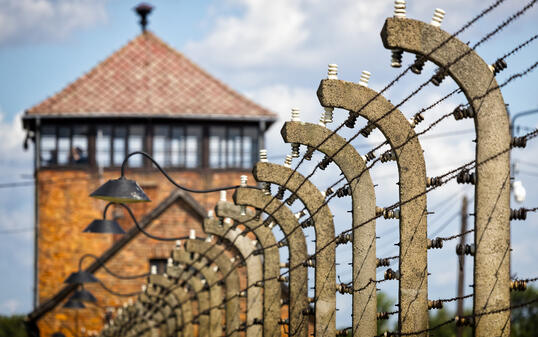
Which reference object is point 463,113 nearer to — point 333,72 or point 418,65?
point 418,65

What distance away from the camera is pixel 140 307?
91.8 ft

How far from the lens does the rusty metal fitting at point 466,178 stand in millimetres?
6188

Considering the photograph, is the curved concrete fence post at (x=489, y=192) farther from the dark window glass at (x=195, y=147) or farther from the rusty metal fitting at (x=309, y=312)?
the dark window glass at (x=195, y=147)

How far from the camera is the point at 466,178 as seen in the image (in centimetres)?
622

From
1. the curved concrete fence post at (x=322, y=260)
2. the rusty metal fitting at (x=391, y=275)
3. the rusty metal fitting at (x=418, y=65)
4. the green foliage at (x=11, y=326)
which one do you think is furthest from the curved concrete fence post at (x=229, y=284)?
the green foliage at (x=11, y=326)

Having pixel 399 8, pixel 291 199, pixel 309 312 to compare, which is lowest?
pixel 309 312

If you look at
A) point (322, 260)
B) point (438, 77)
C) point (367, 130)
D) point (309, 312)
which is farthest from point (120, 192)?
point (438, 77)

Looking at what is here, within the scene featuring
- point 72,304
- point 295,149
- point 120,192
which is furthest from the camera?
point 72,304

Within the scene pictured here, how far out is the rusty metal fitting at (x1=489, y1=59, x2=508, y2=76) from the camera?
603cm

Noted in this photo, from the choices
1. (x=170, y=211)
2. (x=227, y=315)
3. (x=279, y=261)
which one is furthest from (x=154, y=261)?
(x=279, y=261)

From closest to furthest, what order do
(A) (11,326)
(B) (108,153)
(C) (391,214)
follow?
(C) (391,214) < (B) (108,153) < (A) (11,326)

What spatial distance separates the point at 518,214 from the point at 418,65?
1073mm

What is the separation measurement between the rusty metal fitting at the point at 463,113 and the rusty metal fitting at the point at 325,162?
293 centimetres

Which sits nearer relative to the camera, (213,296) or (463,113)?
(463,113)
